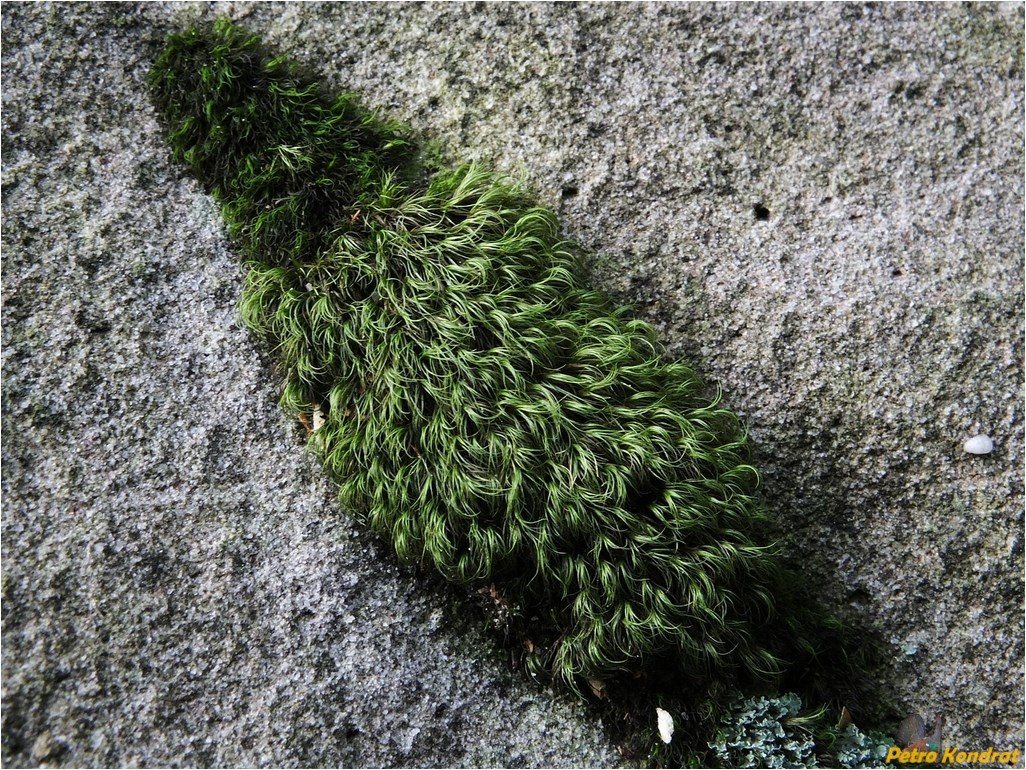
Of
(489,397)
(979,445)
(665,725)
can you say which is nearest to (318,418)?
(489,397)

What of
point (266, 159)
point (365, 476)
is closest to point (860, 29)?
point (266, 159)

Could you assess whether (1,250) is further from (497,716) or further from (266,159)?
(497,716)

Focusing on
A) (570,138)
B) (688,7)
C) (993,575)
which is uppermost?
(688,7)

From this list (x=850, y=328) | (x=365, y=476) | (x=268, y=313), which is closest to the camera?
(x=365, y=476)

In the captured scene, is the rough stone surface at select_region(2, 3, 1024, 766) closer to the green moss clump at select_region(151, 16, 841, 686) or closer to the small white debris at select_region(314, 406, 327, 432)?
the small white debris at select_region(314, 406, 327, 432)

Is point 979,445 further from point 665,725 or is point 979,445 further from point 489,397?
point 489,397

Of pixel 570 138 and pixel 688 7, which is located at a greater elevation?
pixel 688 7

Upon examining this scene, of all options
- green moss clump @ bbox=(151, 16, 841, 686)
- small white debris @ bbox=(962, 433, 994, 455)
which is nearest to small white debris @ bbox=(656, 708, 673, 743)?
green moss clump @ bbox=(151, 16, 841, 686)

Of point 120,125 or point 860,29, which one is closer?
point 120,125

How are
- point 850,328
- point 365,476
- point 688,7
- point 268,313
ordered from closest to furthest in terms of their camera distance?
point 365,476, point 268,313, point 850,328, point 688,7
